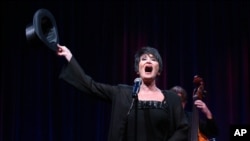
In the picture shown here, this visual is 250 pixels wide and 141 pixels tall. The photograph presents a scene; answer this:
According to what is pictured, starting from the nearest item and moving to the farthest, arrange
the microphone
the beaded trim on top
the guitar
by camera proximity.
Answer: the microphone
the beaded trim on top
the guitar

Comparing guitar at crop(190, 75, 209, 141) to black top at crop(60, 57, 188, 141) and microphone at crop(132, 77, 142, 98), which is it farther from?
microphone at crop(132, 77, 142, 98)

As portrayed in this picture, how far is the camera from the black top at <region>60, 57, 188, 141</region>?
7.88 ft

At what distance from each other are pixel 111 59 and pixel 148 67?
9.86 ft

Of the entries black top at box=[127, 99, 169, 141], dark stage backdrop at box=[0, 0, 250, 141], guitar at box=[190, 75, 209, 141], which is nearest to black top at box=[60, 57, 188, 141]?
black top at box=[127, 99, 169, 141]

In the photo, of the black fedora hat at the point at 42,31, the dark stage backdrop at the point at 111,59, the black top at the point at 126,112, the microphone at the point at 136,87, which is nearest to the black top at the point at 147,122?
the black top at the point at 126,112

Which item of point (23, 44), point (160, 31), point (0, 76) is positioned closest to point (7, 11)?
point (23, 44)

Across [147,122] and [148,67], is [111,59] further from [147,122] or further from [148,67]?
[147,122]

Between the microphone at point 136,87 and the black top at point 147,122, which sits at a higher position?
the microphone at point 136,87

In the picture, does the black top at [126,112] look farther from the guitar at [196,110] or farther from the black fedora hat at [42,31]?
the guitar at [196,110]

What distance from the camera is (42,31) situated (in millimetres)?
2477

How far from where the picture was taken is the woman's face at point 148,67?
2.53 m

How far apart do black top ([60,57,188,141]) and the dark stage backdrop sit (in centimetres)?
287

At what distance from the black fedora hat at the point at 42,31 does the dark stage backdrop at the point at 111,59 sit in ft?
9.59

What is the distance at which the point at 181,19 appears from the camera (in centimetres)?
545
